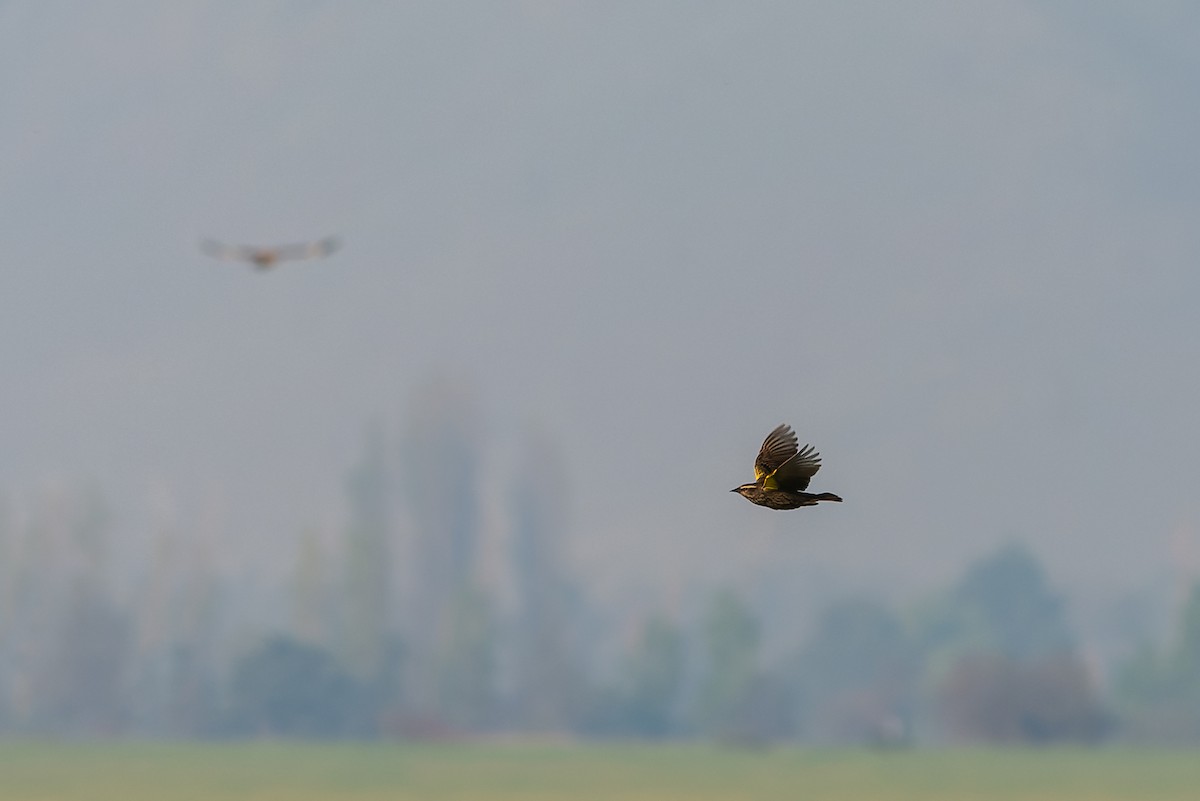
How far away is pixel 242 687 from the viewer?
129625mm

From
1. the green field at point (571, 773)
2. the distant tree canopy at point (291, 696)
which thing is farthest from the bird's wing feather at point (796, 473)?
the distant tree canopy at point (291, 696)

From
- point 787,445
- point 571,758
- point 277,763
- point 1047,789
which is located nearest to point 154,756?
point 277,763

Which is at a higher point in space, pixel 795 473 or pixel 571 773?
pixel 571 773

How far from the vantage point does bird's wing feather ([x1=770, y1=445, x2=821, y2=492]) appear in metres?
12.1

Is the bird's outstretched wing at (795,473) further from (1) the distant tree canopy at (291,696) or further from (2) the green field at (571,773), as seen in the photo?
(1) the distant tree canopy at (291,696)

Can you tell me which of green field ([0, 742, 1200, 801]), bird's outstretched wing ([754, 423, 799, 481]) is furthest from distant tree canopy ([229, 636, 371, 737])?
bird's outstretched wing ([754, 423, 799, 481])

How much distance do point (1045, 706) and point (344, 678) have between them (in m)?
42.9

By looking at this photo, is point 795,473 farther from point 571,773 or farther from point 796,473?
point 571,773

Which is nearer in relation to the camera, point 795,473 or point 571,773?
point 795,473

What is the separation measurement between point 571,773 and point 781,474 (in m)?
80.9

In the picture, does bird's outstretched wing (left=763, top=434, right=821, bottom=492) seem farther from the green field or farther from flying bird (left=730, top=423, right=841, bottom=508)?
the green field

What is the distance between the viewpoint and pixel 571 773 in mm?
91500

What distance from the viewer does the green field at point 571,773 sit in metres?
77.6

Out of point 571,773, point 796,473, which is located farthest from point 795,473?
point 571,773
